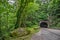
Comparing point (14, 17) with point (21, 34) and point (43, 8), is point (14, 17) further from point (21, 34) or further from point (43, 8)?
point (43, 8)

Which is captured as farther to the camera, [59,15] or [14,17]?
[59,15]

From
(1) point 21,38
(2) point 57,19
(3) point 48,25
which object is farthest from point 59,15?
(1) point 21,38

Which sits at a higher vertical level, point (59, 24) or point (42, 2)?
point (42, 2)

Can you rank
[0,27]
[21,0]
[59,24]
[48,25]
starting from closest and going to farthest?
[0,27] < [21,0] < [59,24] < [48,25]

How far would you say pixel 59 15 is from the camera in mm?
25969

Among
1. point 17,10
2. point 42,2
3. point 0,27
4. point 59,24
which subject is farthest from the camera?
point 42,2

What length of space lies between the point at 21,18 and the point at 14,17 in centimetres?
89

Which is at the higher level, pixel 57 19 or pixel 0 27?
pixel 0 27

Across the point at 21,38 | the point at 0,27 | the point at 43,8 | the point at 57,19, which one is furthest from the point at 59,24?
the point at 0,27

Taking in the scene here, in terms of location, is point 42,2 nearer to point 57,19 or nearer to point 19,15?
point 57,19

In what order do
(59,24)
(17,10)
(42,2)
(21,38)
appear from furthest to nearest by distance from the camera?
(42,2) < (59,24) < (17,10) < (21,38)

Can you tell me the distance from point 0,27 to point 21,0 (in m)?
4.49

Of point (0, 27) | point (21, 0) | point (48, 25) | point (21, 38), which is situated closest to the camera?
point (0, 27)

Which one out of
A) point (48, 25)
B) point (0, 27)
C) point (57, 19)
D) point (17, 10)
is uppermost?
point (17, 10)
